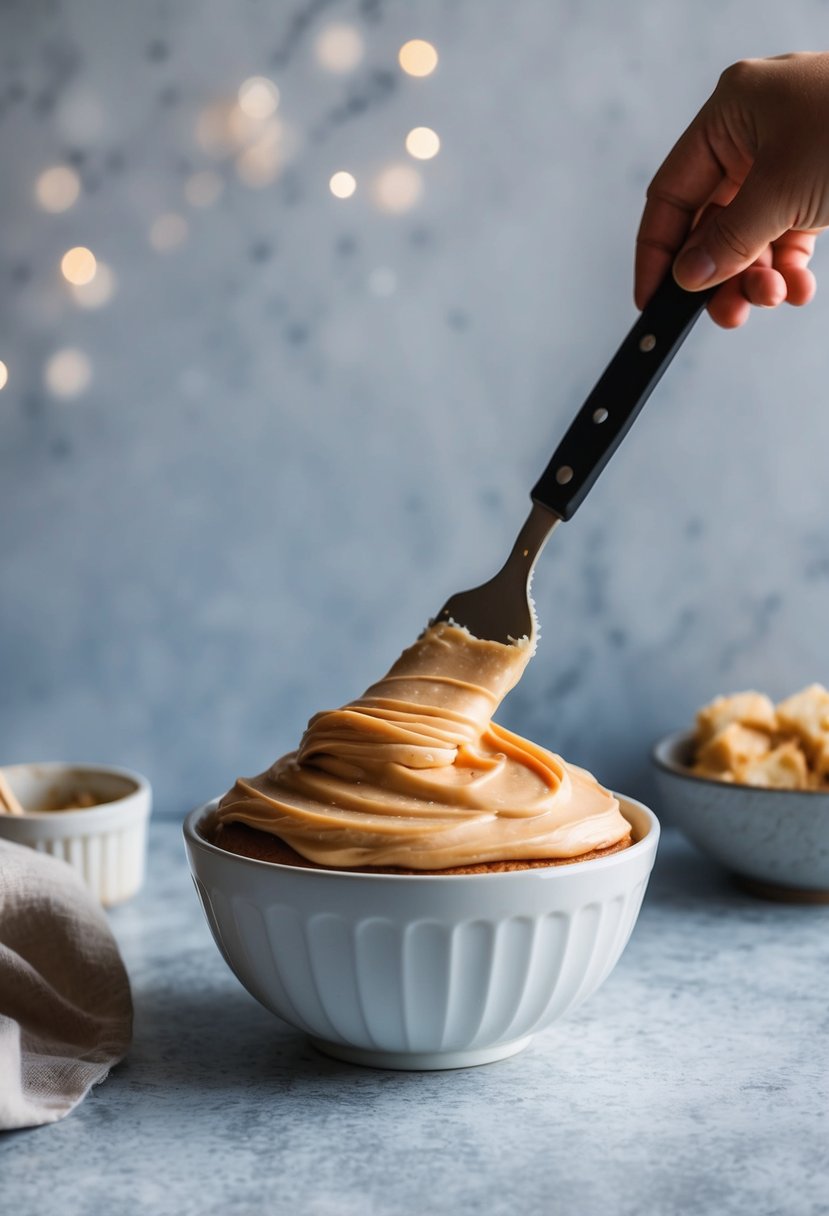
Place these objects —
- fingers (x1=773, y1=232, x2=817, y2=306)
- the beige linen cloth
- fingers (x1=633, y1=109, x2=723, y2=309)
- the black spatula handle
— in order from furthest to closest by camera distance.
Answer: fingers (x1=773, y1=232, x2=817, y2=306) → fingers (x1=633, y1=109, x2=723, y2=309) → the black spatula handle → the beige linen cloth

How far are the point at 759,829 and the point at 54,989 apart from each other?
2.11 ft

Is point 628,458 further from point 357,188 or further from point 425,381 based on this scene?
point 357,188

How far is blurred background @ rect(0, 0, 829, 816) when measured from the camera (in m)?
1.40

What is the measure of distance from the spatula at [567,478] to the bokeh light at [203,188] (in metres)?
0.65

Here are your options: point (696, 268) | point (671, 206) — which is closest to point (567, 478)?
point (696, 268)

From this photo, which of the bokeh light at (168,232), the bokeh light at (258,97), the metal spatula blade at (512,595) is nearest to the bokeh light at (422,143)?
the bokeh light at (258,97)

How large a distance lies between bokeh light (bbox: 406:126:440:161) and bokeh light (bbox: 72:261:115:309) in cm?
36

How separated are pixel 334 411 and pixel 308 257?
0.17 m

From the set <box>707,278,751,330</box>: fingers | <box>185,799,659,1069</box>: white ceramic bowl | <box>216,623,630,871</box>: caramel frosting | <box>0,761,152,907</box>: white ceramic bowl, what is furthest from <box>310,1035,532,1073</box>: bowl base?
<box>707,278,751,330</box>: fingers

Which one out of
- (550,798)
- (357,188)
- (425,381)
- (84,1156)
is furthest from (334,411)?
(84,1156)

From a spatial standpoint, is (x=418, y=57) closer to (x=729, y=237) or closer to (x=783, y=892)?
(x=729, y=237)

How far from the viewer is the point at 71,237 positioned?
143 cm

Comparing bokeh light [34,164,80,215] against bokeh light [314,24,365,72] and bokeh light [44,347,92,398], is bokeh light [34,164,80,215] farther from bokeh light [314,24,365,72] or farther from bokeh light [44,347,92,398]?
bokeh light [314,24,365,72]

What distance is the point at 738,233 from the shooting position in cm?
96
